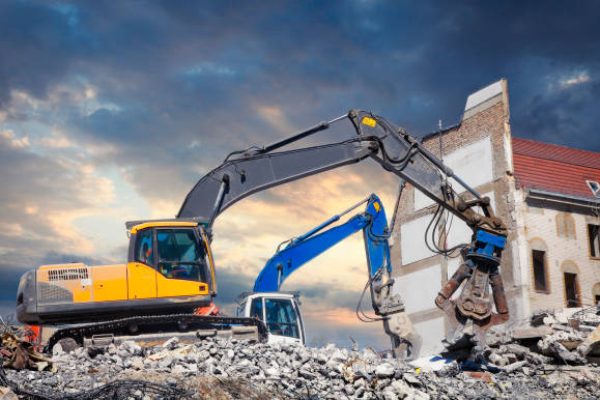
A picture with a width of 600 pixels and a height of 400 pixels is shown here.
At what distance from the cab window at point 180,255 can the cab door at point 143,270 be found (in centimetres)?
14

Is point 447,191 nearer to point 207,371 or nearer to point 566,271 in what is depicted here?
point 207,371

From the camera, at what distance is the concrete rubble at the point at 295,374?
414 inches

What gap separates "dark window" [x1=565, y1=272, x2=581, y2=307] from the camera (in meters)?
27.1

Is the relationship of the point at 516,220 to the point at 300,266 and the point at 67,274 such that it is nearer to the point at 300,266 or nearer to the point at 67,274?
the point at 300,266

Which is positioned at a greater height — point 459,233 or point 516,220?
point 516,220

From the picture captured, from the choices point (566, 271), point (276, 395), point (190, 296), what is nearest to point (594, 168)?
point (566, 271)

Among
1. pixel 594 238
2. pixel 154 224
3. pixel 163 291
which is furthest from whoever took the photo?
pixel 594 238

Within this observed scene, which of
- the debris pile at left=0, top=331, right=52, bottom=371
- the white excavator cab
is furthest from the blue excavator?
the debris pile at left=0, top=331, right=52, bottom=371

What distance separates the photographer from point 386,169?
16281 mm

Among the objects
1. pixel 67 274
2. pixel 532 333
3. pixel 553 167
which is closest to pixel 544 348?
pixel 532 333

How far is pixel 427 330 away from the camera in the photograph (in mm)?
28906

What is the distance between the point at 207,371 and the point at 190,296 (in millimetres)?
2965

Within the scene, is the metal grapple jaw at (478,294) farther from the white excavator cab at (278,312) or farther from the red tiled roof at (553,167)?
the red tiled roof at (553,167)

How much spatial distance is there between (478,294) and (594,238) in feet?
52.5
